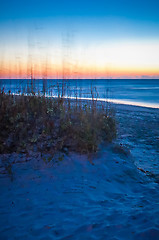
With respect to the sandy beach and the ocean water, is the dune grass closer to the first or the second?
the sandy beach

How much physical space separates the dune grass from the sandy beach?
20 cm

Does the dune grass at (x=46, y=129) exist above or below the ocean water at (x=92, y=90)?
below

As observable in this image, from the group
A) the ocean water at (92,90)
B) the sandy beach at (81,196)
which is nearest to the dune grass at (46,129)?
the sandy beach at (81,196)

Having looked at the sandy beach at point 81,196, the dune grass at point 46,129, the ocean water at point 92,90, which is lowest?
the sandy beach at point 81,196

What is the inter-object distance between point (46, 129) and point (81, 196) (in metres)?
1.49

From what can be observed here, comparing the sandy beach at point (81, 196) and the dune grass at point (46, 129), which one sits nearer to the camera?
the sandy beach at point (81, 196)

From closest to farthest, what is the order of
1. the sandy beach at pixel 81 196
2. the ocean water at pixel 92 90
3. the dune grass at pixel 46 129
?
the sandy beach at pixel 81 196 → the dune grass at pixel 46 129 → the ocean water at pixel 92 90

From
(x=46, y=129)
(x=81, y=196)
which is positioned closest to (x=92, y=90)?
(x=46, y=129)

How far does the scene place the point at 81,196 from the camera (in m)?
2.66

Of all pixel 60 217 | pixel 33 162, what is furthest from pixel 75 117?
pixel 60 217

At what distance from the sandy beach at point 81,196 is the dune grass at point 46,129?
0.64 ft

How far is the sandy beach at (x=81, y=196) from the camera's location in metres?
→ 2.05

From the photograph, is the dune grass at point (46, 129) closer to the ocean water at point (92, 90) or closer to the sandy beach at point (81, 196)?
the sandy beach at point (81, 196)

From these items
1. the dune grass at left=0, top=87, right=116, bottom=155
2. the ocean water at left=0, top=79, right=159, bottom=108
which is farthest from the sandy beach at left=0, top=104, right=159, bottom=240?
the ocean water at left=0, top=79, right=159, bottom=108
